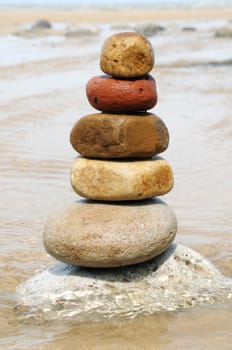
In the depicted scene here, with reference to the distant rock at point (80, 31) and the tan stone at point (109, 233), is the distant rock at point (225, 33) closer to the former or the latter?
the distant rock at point (80, 31)

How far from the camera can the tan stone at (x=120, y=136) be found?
7.64 metres

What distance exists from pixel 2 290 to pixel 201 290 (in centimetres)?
205

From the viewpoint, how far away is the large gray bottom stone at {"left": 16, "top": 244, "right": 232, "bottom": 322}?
7.36m

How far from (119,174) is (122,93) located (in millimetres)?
800

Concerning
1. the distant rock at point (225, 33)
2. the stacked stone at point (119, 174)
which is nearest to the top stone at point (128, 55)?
the stacked stone at point (119, 174)

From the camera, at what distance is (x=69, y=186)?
12.5m

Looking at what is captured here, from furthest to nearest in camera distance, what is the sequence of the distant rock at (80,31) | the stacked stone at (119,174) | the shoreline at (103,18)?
1. the shoreline at (103,18)
2. the distant rock at (80,31)
3. the stacked stone at (119,174)

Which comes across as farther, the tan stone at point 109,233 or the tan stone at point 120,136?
the tan stone at point 120,136

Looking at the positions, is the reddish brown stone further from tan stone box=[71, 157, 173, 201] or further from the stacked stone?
tan stone box=[71, 157, 173, 201]

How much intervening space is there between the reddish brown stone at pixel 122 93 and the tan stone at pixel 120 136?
9 cm

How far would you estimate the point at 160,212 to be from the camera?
7812mm

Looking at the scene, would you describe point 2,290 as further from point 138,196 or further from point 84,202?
point 138,196

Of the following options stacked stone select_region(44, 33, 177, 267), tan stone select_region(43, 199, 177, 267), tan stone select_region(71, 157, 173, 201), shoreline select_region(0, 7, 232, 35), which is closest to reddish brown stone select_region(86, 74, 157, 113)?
stacked stone select_region(44, 33, 177, 267)

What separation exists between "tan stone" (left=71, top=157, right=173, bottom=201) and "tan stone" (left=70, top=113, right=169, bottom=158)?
10cm
